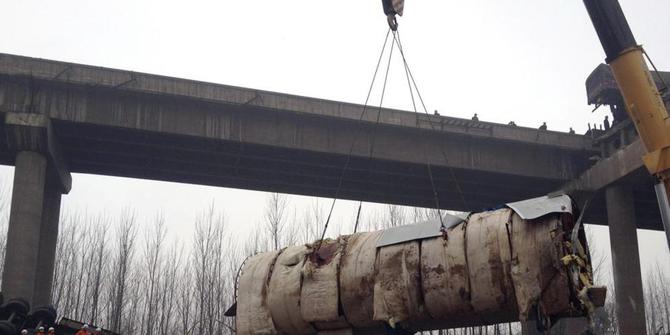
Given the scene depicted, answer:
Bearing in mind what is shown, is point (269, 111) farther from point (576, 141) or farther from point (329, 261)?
point (329, 261)

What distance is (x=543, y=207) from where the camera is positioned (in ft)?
28.1

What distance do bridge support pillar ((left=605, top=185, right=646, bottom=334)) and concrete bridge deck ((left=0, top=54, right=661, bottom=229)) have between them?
49.8 inches

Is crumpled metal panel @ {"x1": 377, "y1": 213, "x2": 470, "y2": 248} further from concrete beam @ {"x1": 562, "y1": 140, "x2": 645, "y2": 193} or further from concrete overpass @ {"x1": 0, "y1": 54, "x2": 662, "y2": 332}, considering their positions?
concrete beam @ {"x1": 562, "y1": 140, "x2": 645, "y2": 193}

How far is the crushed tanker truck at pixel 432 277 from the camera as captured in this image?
27.2 ft

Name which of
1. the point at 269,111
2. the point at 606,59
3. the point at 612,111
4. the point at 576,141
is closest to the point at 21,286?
the point at 269,111

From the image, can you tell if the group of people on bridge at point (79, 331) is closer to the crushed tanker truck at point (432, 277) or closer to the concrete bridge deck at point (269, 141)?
the crushed tanker truck at point (432, 277)

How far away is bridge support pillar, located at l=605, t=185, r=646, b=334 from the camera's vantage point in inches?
Answer: 1101

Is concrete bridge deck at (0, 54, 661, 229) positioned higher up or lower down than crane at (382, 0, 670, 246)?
higher up

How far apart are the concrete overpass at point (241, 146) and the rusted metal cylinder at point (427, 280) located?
1427 cm

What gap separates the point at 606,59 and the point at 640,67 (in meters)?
0.63

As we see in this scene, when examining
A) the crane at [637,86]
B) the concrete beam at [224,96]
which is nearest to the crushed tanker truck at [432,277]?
the crane at [637,86]

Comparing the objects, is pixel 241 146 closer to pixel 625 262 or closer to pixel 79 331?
pixel 79 331

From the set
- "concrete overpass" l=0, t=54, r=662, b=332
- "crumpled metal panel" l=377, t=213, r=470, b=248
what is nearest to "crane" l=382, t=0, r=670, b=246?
"crumpled metal panel" l=377, t=213, r=470, b=248

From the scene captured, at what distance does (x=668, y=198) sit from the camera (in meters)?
11.2
